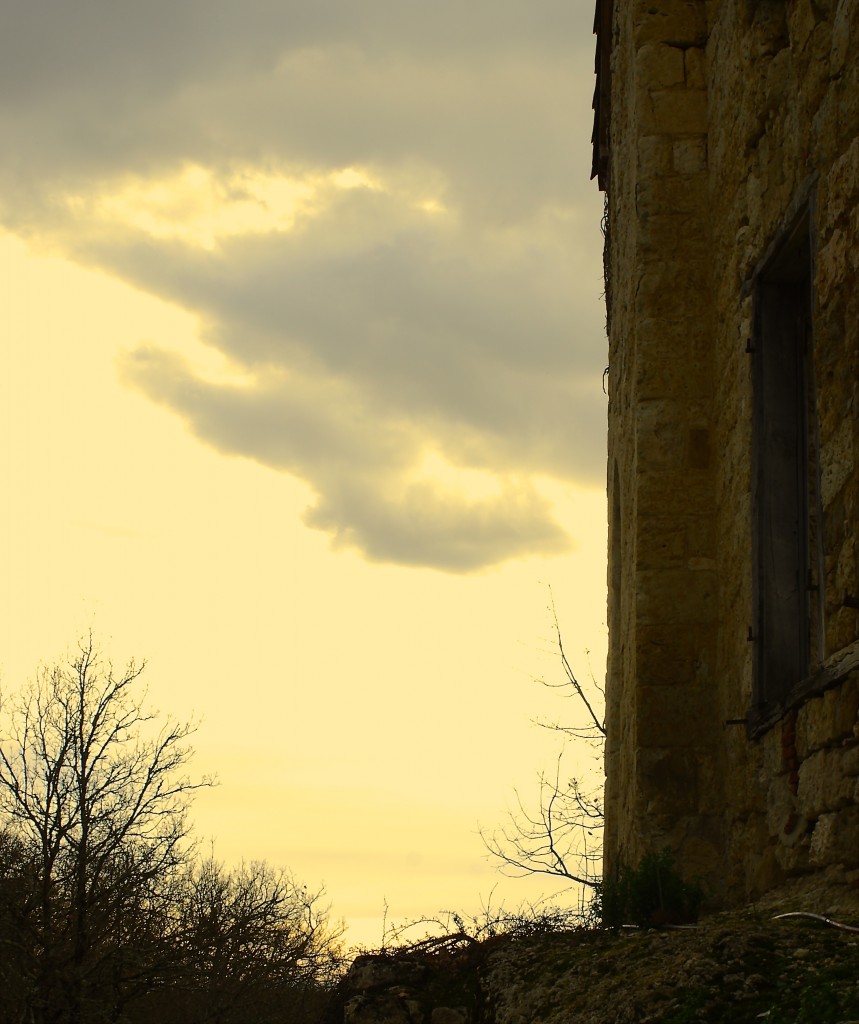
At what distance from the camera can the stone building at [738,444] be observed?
15.2 ft

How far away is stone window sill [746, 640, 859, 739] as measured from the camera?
4.26 m

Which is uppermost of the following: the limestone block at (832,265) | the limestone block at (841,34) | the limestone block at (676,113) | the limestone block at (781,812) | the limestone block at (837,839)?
the limestone block at (676,113)

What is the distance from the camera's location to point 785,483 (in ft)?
19.0

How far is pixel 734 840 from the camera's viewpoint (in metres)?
6.07

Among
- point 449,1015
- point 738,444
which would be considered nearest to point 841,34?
point 738,444

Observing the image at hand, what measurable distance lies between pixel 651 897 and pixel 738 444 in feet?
7.35

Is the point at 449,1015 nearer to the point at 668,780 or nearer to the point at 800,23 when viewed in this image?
the point at 668,780

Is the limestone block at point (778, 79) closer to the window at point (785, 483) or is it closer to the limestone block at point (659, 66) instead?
the window at point (785, 483)

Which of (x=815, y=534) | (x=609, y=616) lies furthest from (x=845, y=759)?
(x=609, y=616)

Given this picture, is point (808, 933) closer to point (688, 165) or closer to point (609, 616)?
point (688, 165)

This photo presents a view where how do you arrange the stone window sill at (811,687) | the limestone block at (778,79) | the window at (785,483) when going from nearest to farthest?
the stone window sill at (811,687) → the window at (785,483) → the limestone block at (778,79)

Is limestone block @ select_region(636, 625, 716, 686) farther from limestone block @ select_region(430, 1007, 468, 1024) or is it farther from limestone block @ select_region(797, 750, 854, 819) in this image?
limestone block @ select_region(430, 1007, 468, 1024)

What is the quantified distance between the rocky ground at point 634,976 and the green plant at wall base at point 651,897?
383mm

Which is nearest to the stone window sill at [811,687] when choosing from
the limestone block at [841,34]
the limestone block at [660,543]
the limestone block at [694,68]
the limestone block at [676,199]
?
the limestone block at [660,543]
